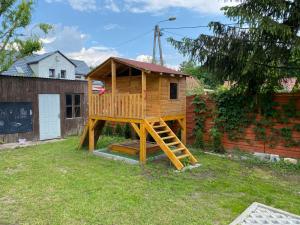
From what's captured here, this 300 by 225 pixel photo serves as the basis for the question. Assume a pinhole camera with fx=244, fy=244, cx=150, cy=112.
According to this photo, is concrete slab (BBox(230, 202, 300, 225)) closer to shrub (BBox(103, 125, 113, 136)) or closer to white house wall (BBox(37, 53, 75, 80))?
shrub (BBox(103, 125, 113, 136))

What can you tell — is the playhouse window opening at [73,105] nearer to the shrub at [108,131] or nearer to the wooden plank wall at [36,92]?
the wooden plank wall at [36,92]

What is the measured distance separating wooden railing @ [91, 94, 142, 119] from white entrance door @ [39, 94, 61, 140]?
3589 mm

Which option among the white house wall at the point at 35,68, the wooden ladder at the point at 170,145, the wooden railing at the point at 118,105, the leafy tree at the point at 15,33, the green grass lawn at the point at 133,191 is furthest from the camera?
the white house wall at the point at 35,68

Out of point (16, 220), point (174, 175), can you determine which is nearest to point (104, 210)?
point (16, 220)

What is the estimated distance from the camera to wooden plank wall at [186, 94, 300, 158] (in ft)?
22.1

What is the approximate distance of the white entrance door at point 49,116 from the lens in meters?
10.4

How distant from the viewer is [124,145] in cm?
815

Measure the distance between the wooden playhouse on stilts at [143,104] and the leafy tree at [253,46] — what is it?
139 centimetres

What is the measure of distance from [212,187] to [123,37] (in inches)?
814

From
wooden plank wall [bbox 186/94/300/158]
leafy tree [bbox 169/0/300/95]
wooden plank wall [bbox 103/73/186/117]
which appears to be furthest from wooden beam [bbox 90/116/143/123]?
wooden plank wall [bbox 186/94/300/158]

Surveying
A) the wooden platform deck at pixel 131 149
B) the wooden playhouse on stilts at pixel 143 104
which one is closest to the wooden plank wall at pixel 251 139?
the wooden playhouse on stilts at pixel 143 104

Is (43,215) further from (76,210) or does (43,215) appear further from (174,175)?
(174,175)

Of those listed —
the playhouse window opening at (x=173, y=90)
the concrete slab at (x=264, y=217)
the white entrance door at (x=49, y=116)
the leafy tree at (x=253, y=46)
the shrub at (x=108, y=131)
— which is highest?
the leafy tree at (x=253, y=46)

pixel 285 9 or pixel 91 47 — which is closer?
pixel 285 9
